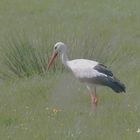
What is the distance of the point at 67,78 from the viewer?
1259 cm

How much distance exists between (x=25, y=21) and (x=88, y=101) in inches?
425

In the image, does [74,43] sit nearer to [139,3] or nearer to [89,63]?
[89,63]

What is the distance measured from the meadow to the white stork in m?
0.27

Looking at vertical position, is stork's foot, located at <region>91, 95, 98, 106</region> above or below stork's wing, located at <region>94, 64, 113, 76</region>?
below

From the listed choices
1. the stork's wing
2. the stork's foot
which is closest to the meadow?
the stork's foot

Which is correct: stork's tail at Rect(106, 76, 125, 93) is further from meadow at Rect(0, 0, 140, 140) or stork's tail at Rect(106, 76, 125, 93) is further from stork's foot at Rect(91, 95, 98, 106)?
stork's foot at Rect(91, 95, 98, 106)

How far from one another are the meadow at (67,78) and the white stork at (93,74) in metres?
0.27

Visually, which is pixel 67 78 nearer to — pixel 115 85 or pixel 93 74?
pixel 93 74

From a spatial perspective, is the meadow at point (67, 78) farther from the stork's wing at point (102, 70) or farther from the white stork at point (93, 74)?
the stork's wing at point (102, 70)

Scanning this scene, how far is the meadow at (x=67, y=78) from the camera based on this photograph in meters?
8.77

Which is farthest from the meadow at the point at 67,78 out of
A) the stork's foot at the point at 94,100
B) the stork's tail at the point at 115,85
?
the stork's tail at the point at 115,85

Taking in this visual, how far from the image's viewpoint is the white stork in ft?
33.4

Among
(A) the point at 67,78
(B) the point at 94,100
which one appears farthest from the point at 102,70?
(A) the point at 67,78

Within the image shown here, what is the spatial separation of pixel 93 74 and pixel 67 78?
7.03 feet
